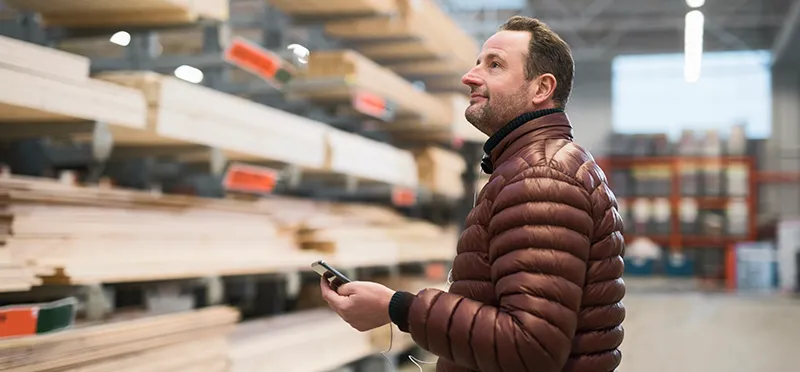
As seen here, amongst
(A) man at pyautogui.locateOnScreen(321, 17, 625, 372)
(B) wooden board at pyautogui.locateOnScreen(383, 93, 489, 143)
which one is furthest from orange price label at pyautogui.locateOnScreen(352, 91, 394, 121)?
(A) man at pyautogui.locateOnScreen(321, 17, 625, 372)

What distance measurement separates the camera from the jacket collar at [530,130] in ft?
6.96

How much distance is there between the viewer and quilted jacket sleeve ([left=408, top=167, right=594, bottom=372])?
1.86 metres

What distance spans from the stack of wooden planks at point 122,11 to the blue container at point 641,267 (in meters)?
15.9

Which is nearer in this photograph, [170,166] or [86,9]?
[86,9]

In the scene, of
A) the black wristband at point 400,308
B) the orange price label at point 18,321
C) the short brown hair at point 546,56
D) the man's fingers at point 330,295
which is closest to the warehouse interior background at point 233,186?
the orange price label at point 18,321

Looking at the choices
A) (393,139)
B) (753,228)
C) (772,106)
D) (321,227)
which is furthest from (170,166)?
(772,106)

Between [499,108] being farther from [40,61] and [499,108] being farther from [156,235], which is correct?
[156,235]

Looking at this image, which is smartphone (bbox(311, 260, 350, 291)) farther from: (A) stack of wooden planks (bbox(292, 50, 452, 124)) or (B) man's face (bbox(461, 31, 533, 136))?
(A) stack of wooden planks (bbox(292, 50, 452, 124))

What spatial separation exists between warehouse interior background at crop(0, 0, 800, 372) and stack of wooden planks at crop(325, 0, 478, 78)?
21mm

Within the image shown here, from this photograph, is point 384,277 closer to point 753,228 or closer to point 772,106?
point 753,228

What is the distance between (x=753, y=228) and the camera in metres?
18.0

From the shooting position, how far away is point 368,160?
6055 millimetres

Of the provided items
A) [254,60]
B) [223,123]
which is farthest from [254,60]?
[223,123]

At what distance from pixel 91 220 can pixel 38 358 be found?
0.77 meters
